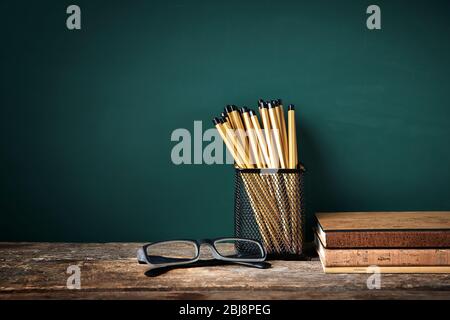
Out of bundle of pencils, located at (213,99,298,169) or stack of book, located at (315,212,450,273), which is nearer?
stack of book, located at (315,212,450,273)

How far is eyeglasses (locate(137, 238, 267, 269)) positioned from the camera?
1274mm

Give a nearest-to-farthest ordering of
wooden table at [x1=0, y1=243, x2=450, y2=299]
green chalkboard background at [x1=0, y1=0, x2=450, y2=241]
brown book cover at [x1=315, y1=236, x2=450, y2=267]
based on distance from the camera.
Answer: wooden table at [x1=0, y1=243, x2=450, y2=299] < brown book cover at [x1=315, y1=236, x2=450, y2=267] < green chalkboard background at [x1=0, y1=0, x2=450, y2=241]

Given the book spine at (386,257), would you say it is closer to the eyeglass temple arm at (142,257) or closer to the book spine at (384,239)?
the book spine at (384,239)

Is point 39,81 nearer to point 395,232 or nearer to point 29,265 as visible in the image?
point 29,265

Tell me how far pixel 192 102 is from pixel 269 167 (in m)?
0.37

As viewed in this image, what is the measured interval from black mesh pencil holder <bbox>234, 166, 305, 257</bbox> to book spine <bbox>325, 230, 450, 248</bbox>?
134mm

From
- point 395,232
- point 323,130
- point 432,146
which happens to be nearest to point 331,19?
point 323,130

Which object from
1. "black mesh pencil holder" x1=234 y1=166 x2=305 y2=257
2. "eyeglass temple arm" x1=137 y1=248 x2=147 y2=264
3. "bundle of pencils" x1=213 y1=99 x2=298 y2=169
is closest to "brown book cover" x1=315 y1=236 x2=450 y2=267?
"black mesh pencil holder" x1=234 y1=166 x2=305 y2=257

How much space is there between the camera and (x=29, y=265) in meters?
1.31

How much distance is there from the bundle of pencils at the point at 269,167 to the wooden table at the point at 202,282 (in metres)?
0.08

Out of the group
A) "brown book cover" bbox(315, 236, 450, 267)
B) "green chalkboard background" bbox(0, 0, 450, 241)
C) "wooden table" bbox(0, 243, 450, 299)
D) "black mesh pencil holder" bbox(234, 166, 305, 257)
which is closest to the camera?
"wooden table" bbox(0, 243, 450, 299)

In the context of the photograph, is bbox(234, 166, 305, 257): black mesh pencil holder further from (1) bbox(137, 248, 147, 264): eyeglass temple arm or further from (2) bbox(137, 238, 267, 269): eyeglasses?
(1) bbox(137, 248, 147, 264): eyeglass temple arm

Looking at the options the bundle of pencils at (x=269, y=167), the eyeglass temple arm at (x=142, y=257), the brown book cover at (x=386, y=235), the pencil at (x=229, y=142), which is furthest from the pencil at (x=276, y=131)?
the eyeglass temple arm at (x=142, y=257)

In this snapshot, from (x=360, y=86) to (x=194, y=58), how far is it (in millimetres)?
508
